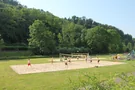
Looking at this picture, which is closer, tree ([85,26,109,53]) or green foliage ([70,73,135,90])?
green foliage ([70,73,135,90])

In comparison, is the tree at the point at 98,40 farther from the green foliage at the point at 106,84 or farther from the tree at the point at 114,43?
the green foliage at the point at 106,84

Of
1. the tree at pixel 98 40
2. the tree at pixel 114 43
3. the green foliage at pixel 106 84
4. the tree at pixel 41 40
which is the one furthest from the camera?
the tree at pixel 114 43

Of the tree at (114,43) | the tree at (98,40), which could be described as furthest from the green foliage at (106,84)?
the tree at (114,43)

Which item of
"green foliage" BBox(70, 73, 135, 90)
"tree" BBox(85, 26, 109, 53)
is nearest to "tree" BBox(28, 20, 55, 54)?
"tree" BBox(85, 26, 109, 53)

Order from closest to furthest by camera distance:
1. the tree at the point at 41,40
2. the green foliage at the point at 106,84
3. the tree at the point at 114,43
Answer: the green foliage at the point at 106,84, the tree at the point at 41,40, the tree at the point at 114,43

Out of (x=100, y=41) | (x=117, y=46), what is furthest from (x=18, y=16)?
(x=117, y=46)

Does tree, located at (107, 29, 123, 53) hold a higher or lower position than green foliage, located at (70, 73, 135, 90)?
higher

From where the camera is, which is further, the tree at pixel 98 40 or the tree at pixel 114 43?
the tree at pixel 114 43

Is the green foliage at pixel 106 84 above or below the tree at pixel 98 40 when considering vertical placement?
below

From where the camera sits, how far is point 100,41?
230 feet

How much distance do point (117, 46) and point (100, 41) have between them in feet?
38.9

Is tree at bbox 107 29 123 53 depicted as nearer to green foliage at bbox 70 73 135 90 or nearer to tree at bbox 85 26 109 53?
tree at bbox 85 26 109 53

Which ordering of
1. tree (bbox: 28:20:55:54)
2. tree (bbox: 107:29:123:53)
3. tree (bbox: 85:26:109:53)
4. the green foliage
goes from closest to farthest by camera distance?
the green foliage, tree (bbox: 28:20:55:54), tree (bbox: 85:26:109:53), tree (bbox: 107:29:123:53)

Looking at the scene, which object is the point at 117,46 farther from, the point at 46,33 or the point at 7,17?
the point at 7,17
